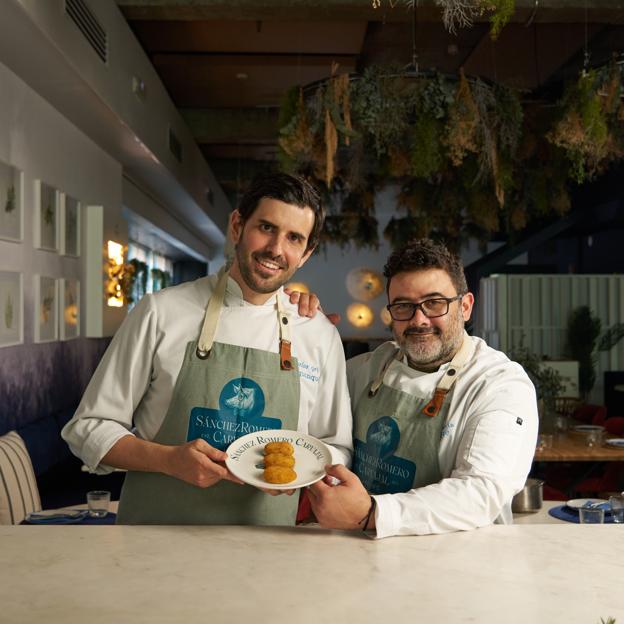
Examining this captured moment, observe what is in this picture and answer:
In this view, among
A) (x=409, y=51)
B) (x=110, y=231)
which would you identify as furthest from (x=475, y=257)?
(x=110, y=231)

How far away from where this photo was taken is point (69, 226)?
5527mm

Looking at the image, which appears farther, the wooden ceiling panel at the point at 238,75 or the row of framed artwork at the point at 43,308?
the wooden ceiling panel at the point at 238,75

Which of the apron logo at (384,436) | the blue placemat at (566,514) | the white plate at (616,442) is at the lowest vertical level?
the blue placemat at (566,514)

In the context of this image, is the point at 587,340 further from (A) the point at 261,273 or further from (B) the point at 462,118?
(A) the point at 261,273

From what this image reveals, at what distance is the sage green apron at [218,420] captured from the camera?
6.33 feet

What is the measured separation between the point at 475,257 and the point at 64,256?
11.9 metres

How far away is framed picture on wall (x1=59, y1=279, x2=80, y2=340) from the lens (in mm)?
5359

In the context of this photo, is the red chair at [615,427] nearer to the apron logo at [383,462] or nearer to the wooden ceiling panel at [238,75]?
the apron logo at [383,462]

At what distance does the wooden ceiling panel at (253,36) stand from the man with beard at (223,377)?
4.45 metres

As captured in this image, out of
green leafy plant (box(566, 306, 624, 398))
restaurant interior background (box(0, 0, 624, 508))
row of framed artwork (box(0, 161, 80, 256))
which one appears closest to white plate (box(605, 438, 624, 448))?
restaurant interior background (box(0, 0, 624, 508))

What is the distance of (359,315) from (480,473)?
14276mm

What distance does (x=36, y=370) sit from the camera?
4.91 m

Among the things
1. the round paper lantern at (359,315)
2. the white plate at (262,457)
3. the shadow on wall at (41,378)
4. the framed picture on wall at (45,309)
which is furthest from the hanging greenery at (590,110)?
the round paper lantern at (359,315)

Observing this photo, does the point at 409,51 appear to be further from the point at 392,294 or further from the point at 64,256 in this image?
the point at 392,294
